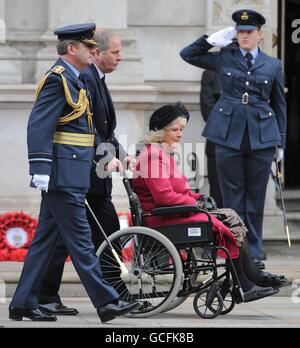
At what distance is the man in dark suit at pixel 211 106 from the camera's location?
45.3ft

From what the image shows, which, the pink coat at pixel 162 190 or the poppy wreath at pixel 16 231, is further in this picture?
the poppy wreath at pixel 16 231

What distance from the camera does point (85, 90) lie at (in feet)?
33.4

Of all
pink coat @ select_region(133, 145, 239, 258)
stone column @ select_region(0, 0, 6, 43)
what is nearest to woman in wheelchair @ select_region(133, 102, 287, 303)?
pink coat @ select_region(133, 145, 239, 258)

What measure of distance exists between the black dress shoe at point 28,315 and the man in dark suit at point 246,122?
3002 mm

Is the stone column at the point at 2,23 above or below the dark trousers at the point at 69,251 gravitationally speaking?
above

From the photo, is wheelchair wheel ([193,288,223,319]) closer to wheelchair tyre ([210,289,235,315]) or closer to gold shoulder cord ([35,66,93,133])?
wheelchair tyre ([210,289,235,315])

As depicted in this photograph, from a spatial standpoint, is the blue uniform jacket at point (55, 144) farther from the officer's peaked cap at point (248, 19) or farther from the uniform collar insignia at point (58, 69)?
the officer's peaked cap at point (248, 19)

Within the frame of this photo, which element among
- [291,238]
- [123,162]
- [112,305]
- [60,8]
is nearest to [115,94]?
[60,8]

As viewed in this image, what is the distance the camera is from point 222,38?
41.5 ft

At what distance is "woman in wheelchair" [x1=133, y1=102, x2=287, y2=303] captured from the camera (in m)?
10.5

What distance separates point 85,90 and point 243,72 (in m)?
2.86

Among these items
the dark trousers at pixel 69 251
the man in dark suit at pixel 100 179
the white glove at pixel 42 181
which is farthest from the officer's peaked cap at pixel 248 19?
the white glove at pixel 42 181

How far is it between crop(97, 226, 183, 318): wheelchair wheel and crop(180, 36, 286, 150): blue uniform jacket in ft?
8.23

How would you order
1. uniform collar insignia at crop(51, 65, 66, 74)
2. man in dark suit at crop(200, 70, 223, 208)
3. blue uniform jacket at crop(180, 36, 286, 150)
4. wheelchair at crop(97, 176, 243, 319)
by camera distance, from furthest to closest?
man in dark suit at crop(200, 70, 223, 208) → blue uniform jacket at crop(180, 36, 286, 150) → wheelchair at crop(97, 176, 243, 319) → uniform collar insignia at crop(51, 65, 66, 74)
